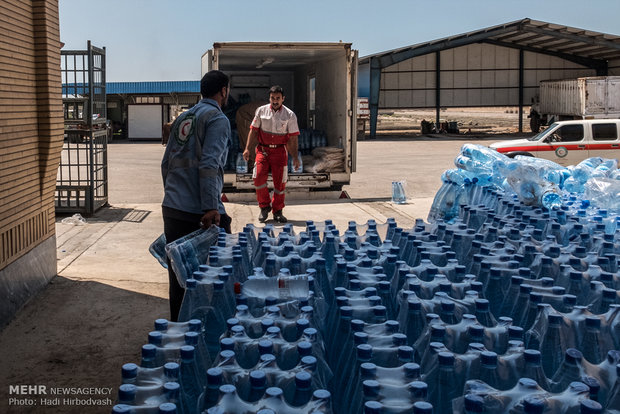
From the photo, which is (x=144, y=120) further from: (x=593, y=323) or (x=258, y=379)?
(x=258, y=379)

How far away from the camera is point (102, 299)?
686 centimetres

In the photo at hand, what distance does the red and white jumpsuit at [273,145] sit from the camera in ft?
35.3

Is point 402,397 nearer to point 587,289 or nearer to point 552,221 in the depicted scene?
point 587,289

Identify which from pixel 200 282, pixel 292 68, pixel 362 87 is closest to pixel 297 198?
pixel 292 68

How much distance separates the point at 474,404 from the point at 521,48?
40.8m

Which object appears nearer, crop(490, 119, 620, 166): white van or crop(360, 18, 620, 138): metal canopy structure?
crop(490, 119, 620, 166): white van

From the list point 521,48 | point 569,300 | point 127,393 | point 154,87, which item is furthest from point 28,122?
point 521,48

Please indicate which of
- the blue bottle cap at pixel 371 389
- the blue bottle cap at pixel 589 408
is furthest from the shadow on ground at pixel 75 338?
the blue bottle cap at pixel 589 408

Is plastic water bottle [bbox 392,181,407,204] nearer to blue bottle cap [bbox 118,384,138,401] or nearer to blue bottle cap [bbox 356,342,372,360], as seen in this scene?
blue bottle cap [bbox 356,342,372,360]

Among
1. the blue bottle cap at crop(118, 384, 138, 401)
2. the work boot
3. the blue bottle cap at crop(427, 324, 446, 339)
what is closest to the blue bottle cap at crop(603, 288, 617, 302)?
the blue bottle cap at crop(427, 324, 446, 339)

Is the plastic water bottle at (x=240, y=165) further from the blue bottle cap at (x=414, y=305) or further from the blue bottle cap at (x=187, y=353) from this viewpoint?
the blue bottle cap at (x=187, y=353)

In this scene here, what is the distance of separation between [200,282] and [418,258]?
1.30 metres

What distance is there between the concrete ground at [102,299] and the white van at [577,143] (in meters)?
4.23

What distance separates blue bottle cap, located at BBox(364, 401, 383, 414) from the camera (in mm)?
1925
